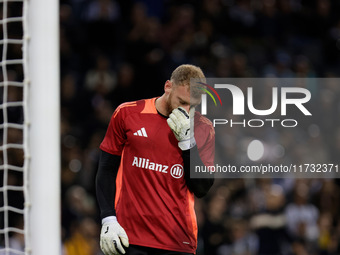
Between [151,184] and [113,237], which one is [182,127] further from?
[113,237]

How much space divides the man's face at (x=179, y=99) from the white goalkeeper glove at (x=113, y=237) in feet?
2.96

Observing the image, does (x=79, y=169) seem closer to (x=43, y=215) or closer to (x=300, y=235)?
(x=300, y=235)

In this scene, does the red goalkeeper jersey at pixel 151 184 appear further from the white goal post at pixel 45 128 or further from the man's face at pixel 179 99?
the white goal post at pixel 45 128

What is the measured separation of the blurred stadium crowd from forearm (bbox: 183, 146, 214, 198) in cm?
389

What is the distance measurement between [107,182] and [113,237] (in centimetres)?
42

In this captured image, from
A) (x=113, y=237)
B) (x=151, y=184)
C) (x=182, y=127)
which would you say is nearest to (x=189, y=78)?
(x=182, y=127)

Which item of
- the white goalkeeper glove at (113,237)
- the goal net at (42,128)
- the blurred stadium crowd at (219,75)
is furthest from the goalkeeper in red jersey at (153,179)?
the blurred stadium crowd at (219,75)

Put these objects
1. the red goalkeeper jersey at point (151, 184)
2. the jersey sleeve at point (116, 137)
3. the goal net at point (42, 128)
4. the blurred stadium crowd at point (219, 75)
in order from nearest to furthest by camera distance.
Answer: the goal net at point (42, 128), the red goalkeeper jersey at point (151, 184), the jersey sleeve at point (116, 137), the blurred stadium crowd at point (219, 75)

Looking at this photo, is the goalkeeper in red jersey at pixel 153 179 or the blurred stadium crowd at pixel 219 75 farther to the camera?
the blurred stadium crowd at pixel 219 75

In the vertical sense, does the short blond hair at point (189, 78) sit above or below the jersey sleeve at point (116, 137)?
above

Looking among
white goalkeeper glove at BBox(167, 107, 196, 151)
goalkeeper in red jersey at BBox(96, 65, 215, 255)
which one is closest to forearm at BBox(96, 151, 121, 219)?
goalkeeper in red jersey at BBox(96, 65, 215, 255)

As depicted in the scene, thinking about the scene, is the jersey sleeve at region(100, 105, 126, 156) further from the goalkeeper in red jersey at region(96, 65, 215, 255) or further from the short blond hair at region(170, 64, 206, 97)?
the short blond hair at region(170, 64, 206, 97)

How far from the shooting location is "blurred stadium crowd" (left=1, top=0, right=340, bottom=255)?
370 inches

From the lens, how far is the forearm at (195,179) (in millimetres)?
4801
